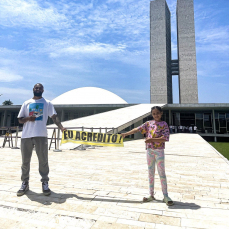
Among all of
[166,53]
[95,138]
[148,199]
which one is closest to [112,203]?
[148,199]

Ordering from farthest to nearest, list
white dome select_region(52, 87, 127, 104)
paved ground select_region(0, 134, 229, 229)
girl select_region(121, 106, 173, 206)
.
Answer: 1. white dome select_region(52, 87, 127, 104)
2. girl select_region(121, 106, 173, 206)
3. paved ground select_region(0, 134, 229, 229)

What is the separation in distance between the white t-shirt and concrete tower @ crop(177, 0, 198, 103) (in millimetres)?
54031

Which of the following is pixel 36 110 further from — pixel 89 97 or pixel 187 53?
pixel 187 53

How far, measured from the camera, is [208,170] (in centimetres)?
507

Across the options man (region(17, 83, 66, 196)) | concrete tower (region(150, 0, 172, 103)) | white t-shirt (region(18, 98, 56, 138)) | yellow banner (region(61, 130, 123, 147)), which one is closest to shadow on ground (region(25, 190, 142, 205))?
man (region(17, 83, 66, 196))

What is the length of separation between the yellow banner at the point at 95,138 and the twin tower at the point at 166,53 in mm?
51518

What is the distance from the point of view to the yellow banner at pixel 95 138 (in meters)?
4.38

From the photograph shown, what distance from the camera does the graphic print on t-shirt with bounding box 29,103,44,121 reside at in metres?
3.32

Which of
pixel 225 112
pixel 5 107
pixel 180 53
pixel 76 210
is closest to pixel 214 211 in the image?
pixel 76 210

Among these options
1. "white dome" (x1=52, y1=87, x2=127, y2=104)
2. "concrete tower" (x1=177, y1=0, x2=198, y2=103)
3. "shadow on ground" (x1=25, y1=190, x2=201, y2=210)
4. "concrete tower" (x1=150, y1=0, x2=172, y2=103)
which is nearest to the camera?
"shadow on ground" (x1=25, y1=190, x2=201, y2=210)

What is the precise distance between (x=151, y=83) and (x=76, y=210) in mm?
55334

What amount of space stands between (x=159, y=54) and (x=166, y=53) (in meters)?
2.29

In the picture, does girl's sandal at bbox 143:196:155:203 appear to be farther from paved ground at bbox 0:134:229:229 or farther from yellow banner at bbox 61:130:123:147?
yellow banner at bbox 61:130:123:147

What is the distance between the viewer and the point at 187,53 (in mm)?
53438
